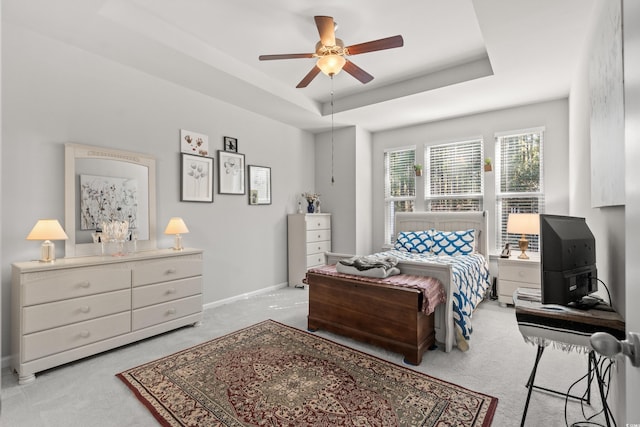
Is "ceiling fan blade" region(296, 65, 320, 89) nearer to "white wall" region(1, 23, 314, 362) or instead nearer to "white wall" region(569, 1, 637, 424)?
"white wall" region(1, 23, 314, 362)

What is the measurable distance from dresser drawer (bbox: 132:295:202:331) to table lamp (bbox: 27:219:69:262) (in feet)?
2.74

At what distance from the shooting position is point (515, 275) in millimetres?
4070

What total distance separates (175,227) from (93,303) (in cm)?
103

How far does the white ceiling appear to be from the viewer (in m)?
2.63

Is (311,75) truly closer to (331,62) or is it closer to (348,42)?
(331,62)

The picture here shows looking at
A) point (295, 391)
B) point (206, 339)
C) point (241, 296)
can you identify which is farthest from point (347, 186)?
point (295, 391)

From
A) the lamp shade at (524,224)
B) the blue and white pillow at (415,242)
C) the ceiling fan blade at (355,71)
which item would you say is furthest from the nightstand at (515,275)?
the ceiling fan blade at (355,71)

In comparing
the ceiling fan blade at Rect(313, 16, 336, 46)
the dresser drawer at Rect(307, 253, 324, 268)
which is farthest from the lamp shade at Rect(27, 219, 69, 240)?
the dresser drawer at Rect(307, 253, 324, 268)

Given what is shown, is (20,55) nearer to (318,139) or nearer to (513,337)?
(318,139)

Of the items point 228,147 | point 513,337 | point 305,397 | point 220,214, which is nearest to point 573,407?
point 513,337

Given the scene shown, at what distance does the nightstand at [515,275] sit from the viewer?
3941mm

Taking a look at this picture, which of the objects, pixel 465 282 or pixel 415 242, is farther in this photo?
pixel 415 242

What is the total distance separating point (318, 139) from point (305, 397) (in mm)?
4463

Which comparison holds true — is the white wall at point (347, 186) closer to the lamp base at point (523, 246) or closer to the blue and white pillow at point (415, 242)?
the blue and white pillow at point (415, 242)
